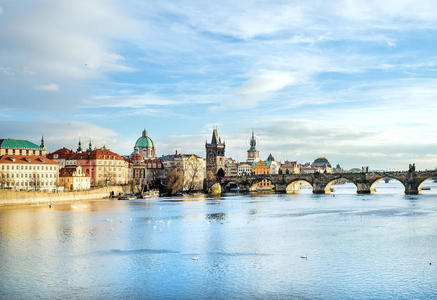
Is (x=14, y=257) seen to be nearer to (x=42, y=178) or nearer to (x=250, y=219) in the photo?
(x=250, y=219)

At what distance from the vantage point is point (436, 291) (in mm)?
24703

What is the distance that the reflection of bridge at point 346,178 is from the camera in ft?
362

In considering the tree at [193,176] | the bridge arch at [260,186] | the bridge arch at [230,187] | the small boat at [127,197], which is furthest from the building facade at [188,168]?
the small boat at [127,197]

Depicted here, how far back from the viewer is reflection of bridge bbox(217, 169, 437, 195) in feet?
362

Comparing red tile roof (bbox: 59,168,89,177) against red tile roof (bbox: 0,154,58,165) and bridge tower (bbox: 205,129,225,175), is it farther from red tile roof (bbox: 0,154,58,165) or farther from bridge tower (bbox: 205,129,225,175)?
bridge tower (bbox: 205,129,225,175)

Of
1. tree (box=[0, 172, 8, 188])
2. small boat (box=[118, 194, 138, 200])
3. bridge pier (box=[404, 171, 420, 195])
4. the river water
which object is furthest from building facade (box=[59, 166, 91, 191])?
bridge pier (box=[404, 171, 420, 195])

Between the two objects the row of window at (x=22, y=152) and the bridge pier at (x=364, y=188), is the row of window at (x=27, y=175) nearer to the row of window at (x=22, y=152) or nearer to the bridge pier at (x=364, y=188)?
the row of window at (x=22, y=152)

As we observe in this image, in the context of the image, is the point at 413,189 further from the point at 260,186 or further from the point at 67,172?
the point at 67,172

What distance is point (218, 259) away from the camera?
3234cm

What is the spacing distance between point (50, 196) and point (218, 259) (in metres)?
61.2

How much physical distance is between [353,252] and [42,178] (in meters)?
79.0

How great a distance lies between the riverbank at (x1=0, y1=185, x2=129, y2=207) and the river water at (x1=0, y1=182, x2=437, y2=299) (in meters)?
23.5

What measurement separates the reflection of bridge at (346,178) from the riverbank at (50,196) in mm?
43641

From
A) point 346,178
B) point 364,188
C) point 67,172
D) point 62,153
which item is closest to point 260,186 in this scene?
point 346,178
